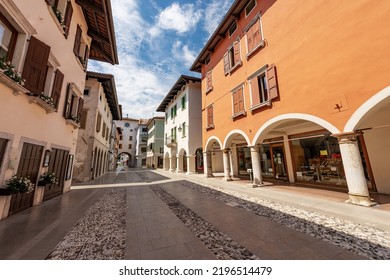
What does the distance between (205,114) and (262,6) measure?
8.50 metres

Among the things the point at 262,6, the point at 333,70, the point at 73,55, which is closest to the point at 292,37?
the point at 333,70

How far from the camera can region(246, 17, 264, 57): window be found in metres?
9.23

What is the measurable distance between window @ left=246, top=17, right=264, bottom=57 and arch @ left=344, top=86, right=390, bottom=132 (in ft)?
19.6

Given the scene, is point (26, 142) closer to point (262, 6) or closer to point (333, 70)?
point (333, 70)

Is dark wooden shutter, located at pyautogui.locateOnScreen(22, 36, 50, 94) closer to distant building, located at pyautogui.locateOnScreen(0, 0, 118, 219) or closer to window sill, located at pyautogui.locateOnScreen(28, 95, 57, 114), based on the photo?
distant building, located at pyautogui.locateOnScreen(0, 0, 118, 219)

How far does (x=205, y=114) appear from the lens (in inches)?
601

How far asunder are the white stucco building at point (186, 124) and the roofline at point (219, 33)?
2.23 m

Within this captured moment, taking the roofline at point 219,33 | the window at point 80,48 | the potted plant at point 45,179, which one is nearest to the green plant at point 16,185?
the potted plant at point 45,179

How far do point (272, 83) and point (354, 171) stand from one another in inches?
200

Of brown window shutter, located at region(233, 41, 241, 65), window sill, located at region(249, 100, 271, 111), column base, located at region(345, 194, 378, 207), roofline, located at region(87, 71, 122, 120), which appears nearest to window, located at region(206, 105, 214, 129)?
brown window shutter, located at region(233, 41, 241, 65)

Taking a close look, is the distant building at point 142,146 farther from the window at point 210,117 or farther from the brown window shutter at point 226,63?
the brown window shutter at point 226,63

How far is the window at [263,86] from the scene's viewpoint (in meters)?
8.20

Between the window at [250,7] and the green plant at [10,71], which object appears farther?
the window at [250,7]

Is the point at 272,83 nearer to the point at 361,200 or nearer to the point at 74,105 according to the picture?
the point at 361,200
